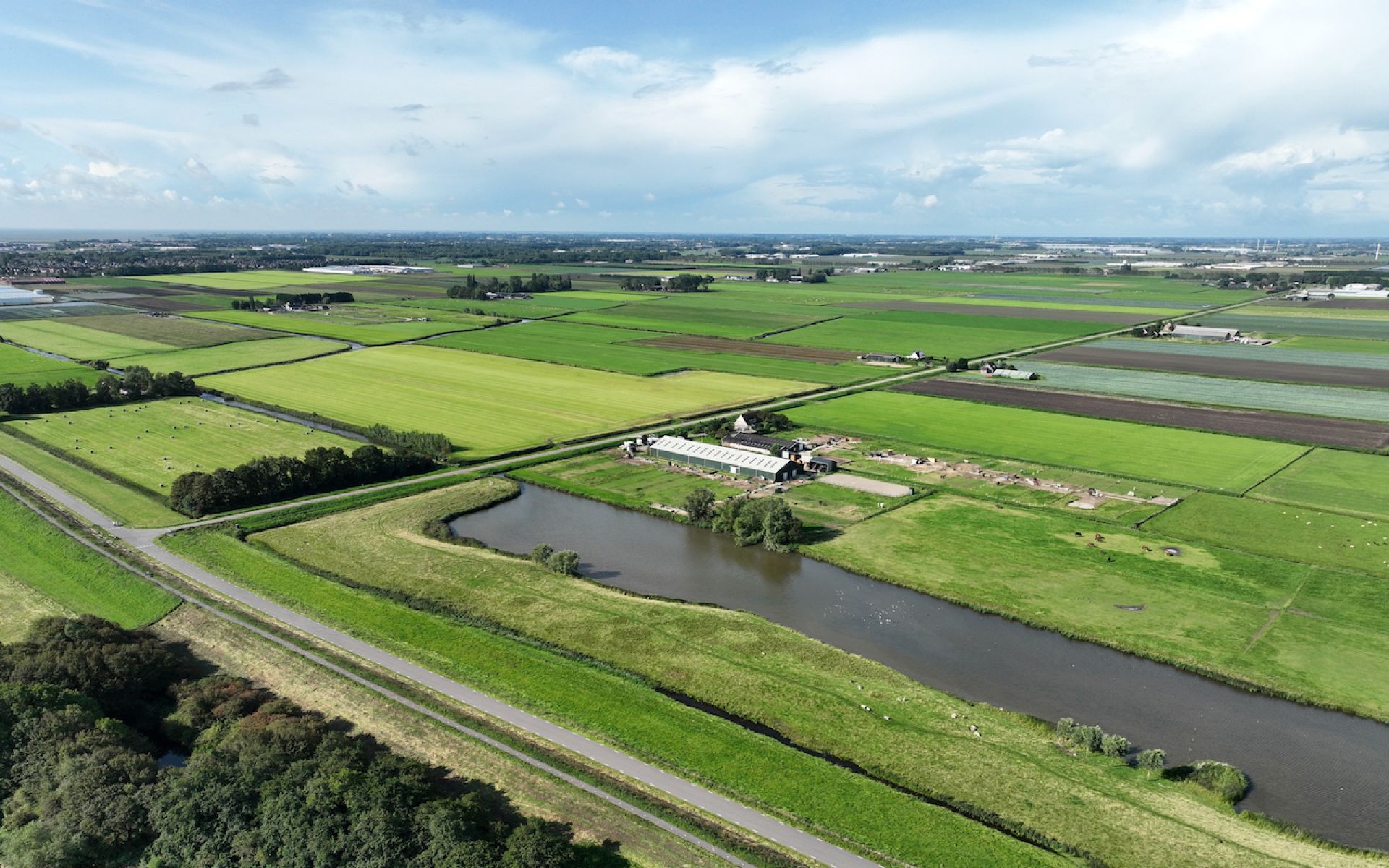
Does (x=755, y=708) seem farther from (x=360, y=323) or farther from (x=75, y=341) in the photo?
(x=75, y=341)

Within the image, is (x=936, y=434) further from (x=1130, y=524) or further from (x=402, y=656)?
(x=402, y=656)

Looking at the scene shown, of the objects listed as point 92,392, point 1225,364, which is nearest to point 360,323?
point 92,392

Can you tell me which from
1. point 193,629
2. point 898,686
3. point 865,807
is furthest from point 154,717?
point 898,686

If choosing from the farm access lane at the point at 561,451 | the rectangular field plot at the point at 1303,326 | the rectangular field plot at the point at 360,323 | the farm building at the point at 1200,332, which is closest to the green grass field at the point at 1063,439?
the farm access lane at the point at 561,451

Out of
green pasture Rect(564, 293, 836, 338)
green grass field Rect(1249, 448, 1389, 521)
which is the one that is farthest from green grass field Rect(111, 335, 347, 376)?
green grass field Rect(1249, 448, 1389, 521)

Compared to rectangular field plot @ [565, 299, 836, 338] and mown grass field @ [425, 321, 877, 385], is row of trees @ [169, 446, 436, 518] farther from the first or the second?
rectangular field plot @ [565, 299, 836, 338]

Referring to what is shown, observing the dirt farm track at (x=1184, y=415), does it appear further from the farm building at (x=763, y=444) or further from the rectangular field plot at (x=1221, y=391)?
the farm building at (x=763, y=444)

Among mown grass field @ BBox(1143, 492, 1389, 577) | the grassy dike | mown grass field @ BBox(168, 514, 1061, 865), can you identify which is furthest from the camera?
mown grass field @ BBox(1143, 492, 1389, 577)
